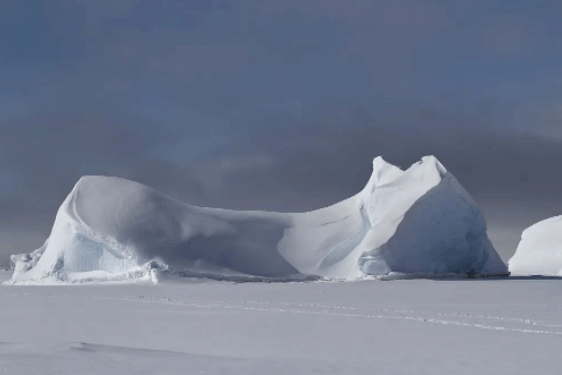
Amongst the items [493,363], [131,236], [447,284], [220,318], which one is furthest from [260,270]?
[493,363]

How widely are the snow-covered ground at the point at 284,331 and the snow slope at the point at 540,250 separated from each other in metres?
15.0

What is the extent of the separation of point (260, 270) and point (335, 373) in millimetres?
13473

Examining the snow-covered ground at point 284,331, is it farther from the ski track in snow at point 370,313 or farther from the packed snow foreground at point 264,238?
the packed snow foreground at point 264,238

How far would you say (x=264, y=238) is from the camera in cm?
1914

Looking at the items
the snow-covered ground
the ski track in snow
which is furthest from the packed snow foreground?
the ski track in snow

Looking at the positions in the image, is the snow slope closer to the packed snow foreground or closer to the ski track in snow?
the packed snow foreground

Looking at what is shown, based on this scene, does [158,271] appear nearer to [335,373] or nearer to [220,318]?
[220,318]

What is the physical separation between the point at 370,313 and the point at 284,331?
7.48 ft

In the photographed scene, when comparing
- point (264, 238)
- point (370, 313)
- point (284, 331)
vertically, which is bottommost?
point (284, 331)

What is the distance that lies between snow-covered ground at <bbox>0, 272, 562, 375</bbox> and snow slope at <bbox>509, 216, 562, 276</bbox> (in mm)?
15008

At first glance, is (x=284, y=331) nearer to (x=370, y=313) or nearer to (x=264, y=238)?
(x=370, y=313)

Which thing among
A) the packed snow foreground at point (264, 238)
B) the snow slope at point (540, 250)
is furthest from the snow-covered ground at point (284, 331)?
the snow slope at point (540, 250)

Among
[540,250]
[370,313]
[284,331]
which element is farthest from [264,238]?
[540,250]

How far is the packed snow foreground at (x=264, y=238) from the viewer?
56.9 feet
